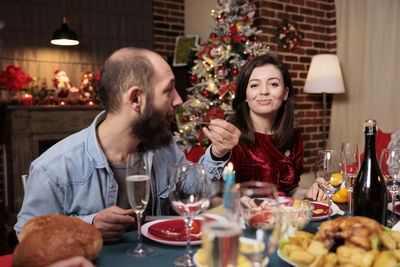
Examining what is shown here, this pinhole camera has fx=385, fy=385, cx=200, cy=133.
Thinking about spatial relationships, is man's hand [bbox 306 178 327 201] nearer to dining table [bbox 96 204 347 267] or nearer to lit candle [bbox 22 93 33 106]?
dining table [bbox 96 204 347 267]

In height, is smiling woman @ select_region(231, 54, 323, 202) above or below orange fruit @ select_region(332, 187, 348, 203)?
Result: above

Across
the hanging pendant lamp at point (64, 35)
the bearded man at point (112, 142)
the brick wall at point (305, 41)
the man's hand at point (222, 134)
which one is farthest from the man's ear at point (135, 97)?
the hanging pendant lamp at point (64, 35)

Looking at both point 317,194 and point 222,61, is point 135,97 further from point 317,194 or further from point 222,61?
point 222,61

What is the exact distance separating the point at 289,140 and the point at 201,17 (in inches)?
147

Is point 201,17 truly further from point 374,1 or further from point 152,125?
point 152,125

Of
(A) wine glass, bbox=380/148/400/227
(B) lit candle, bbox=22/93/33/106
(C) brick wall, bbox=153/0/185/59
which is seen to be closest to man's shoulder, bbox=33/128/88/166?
(A) wine glass, bbox=380/148/400/227

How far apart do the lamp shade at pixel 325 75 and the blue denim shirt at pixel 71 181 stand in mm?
3052

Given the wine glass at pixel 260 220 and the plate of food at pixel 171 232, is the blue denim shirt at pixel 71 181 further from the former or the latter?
the wine glass at pixel 260 220

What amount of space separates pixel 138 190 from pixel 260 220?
0.37 m

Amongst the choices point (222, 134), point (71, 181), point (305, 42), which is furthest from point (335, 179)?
point (305, 42)

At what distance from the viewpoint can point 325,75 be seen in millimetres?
3908

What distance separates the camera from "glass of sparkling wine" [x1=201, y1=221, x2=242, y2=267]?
1.73ft

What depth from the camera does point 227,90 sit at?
381cm

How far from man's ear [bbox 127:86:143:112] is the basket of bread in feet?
2.32
